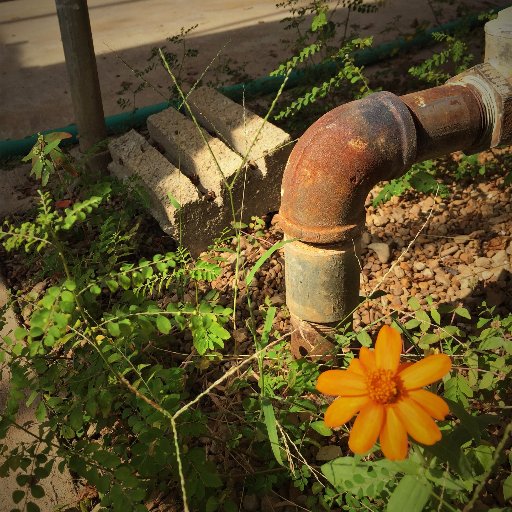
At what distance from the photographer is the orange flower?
124cm

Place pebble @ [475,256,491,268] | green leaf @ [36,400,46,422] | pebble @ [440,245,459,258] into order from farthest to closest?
pebble @ [440,245,459,258]
pebble @ [475,256,491,268]
green leaf @ [36,400,46,422]

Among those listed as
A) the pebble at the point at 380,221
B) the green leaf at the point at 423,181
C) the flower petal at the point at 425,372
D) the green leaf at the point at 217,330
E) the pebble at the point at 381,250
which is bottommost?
the pebble at the point at 381,250

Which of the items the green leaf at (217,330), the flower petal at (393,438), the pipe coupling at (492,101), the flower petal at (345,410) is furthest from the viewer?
the pipe coupling at (492,101)

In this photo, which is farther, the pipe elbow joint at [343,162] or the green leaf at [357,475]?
the pipe elbow joint at [343,162]

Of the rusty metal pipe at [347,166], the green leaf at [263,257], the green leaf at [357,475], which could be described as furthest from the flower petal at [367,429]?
the rusty metal pipe at [347,166]

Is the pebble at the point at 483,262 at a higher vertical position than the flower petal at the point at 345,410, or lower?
lower

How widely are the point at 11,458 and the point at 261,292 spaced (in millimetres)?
1647

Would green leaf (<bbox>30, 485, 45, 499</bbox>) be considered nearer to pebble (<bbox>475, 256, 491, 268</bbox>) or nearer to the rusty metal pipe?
the rusty metal pipe

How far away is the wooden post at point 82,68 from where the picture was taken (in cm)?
339

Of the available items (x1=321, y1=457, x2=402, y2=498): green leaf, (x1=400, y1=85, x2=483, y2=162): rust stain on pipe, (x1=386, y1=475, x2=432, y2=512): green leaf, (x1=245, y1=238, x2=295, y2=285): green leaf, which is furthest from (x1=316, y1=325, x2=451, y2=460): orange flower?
(x1=400, y1=85, x2=483, y2=162): rust stain on pipe

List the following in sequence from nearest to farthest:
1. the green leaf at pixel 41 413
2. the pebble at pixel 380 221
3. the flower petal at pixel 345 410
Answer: the flower petal at pixel 345 410, the green leaf at pixel 41 413, the pebble at pixel 380 221

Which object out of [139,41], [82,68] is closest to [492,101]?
[82,68]

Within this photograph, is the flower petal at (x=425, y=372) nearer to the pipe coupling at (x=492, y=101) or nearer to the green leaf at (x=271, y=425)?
the green leaf at (x=271, y=425)

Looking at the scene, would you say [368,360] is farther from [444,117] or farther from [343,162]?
[444,117]
